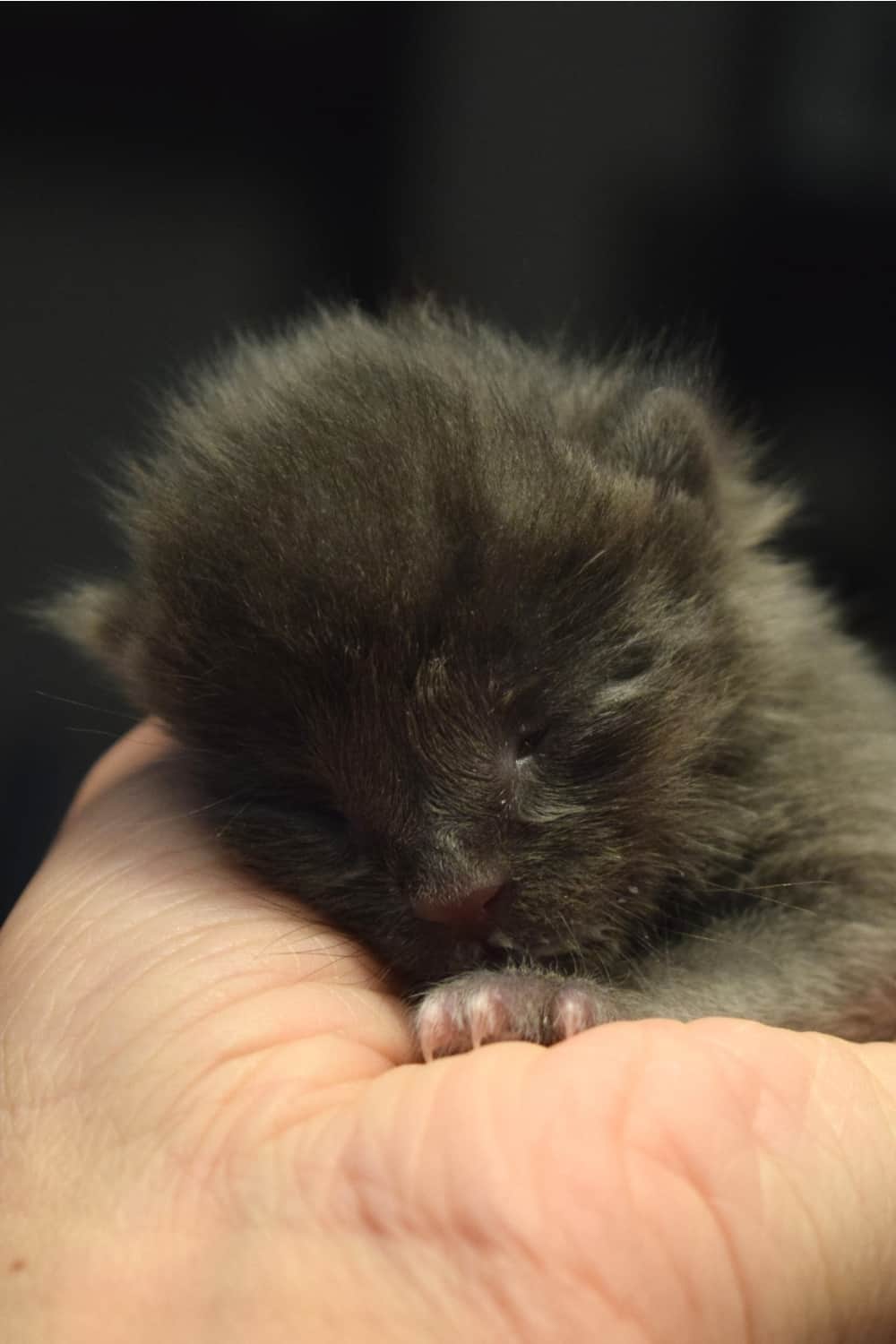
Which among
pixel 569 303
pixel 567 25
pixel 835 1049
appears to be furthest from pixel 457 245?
pixel 835 1049

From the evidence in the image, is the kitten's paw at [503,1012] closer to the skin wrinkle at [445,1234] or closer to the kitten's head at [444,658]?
the kitten's head at [444,658]

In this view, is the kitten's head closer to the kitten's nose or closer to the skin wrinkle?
the kitten's nose

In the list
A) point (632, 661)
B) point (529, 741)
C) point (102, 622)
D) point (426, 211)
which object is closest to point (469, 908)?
point (529, 741)

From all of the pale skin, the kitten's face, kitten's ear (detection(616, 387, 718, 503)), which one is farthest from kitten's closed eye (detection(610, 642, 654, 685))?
the pale skin

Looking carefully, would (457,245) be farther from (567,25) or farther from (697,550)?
(697,550)

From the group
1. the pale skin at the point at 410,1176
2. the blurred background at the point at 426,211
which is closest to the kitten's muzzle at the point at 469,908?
the pale skin at the point at 410,1176

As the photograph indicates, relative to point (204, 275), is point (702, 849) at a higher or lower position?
lower

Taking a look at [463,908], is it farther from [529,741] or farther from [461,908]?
[529,741]

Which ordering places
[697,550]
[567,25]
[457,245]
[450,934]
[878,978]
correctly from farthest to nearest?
[457,245]
[567,25]
[697,550]
[878,978]
[450,934]
